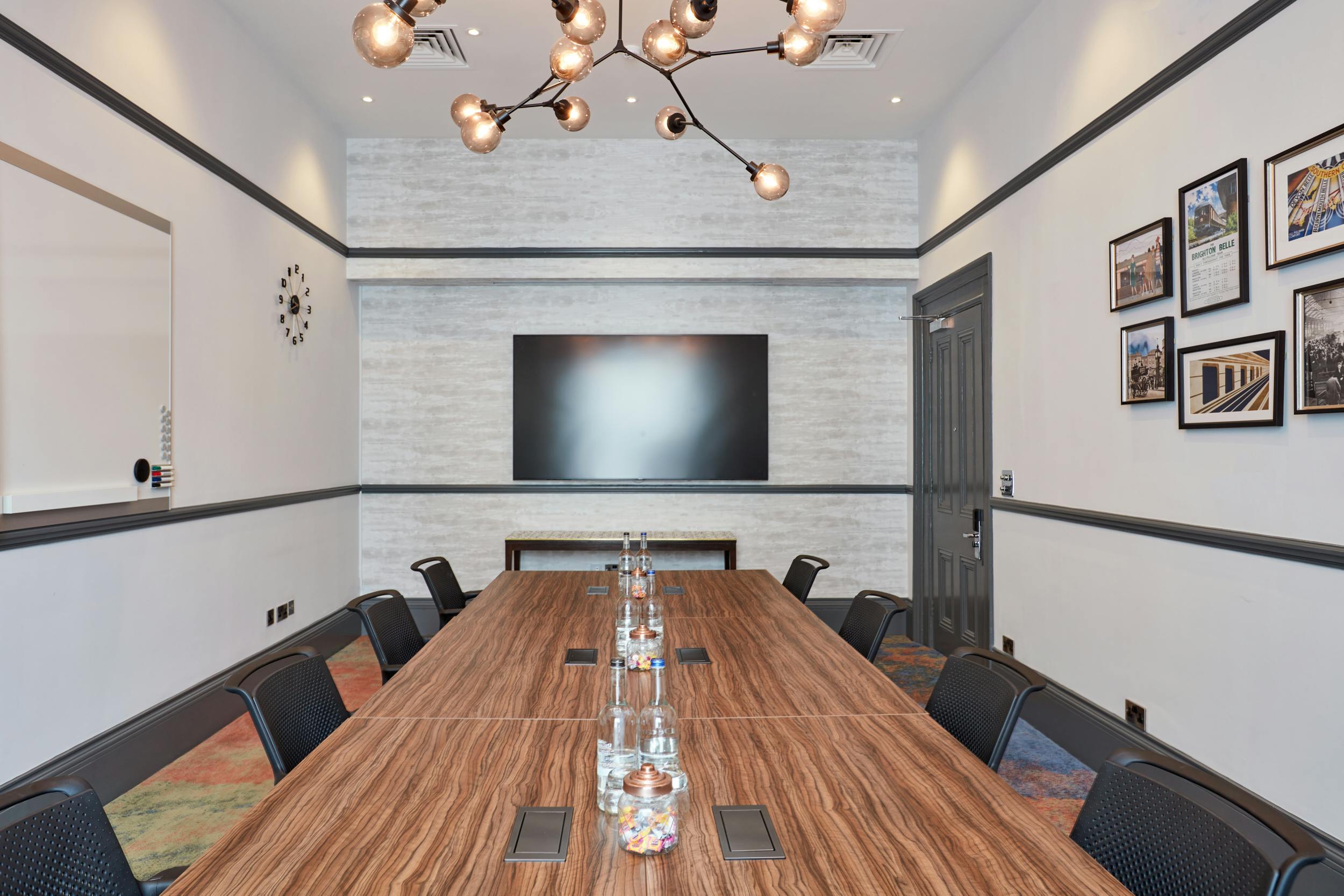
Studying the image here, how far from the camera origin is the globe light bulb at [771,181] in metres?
2.94

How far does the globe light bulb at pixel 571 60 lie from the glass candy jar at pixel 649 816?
190 cm

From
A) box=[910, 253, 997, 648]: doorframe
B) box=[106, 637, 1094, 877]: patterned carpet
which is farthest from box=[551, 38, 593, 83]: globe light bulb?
box=[910, 253, 997, 648]: doorframe

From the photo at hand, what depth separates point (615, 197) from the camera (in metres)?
5.73

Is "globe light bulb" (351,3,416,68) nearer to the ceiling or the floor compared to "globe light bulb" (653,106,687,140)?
nearer to the floor

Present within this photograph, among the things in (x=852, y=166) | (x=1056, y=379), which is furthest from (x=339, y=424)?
(x=1056, y=379)

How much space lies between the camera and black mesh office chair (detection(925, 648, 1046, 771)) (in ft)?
5.94

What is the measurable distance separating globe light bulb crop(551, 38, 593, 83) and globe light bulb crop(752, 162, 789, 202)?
798 mm

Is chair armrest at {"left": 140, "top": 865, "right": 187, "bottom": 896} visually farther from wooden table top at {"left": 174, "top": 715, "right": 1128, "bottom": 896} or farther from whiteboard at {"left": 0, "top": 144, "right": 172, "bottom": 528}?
whiteboard at {"left": 0, "top": 144, "right": 172, "bottom": 528}

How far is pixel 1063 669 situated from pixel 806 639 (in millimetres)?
1728

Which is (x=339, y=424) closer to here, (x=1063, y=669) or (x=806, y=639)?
(x=806, y=639)

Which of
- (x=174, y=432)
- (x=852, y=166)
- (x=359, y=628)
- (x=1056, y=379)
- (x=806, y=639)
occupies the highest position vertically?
(x=852, y=166)

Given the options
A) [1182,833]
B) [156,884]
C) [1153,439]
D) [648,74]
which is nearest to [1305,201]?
[1153,439]

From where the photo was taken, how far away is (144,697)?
131 inches

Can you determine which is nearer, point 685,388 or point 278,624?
point 278,624
